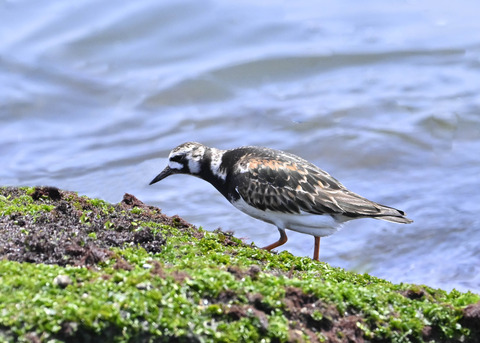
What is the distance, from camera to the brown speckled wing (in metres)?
6.29

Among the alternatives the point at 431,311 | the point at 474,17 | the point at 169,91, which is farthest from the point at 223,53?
the point at 431,311

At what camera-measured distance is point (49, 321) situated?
137 inches

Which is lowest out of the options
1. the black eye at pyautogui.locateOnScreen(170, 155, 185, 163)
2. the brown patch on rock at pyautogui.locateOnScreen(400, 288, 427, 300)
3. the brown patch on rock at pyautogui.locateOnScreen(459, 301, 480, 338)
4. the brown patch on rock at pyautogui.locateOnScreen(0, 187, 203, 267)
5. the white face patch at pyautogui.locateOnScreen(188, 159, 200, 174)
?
the brown patch on rock at pyautogui.locateOnScreen(459, 301, 480, 338)

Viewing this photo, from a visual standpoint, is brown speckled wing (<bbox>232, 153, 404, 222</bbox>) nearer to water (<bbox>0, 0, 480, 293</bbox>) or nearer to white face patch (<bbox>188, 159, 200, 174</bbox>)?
white face patch (<bbox>188, 159, 200, 174</bbox>)

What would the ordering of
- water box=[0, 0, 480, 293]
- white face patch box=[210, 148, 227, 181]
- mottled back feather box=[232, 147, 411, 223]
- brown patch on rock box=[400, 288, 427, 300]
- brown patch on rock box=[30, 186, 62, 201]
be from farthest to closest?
water box=[0, 0, 480, 293], white face patch box=[210, 148, 227, 181], mottled back feather box=[232, 147, 411, 223], brown patch on rock box=[30, 186, 62, 201], brown patch on rock box=[400, 288, 427, 300]

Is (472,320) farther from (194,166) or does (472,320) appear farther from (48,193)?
(194,166)

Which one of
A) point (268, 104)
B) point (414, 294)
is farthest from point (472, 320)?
point (268, 104)

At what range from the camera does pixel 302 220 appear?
21.0ft

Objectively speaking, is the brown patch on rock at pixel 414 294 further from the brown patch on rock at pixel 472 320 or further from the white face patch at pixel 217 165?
the white face patch at pixel 217 165

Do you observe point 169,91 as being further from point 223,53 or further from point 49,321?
point 49,321

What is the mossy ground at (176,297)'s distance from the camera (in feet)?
11.7

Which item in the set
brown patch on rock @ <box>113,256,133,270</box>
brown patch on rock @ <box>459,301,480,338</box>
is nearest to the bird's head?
brown patch on rock @ <box>113,256,133,270</box>

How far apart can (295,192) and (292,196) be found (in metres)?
0.05

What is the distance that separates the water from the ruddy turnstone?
1.47 meters
